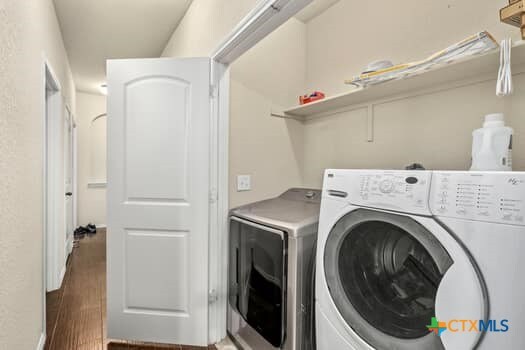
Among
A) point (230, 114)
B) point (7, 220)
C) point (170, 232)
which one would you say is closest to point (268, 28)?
point (230, 114)

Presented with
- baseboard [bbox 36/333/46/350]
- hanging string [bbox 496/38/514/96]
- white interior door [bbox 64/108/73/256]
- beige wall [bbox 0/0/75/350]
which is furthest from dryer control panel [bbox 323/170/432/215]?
white interior door [bbox 64/108/73/256]

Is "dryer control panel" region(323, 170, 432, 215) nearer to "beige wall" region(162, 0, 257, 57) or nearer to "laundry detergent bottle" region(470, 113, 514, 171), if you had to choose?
"laundry detergent bottle" region(470, 113, 514, 171)

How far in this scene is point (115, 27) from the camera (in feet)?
9.49

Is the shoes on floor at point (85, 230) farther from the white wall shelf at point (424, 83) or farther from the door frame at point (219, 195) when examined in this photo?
the white wall shelf at point (424, 83)

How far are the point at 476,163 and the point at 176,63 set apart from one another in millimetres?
1773

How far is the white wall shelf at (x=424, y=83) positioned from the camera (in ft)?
3.79

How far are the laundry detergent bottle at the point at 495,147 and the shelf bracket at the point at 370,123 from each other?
2.48 ft

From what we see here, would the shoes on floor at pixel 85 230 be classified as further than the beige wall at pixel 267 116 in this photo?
Yes

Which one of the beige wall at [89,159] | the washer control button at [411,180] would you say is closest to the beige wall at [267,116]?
the washer control button at [411,180]

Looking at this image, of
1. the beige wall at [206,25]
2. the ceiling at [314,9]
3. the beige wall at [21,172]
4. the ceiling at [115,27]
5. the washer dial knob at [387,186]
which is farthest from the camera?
the ceiling at [115,27]

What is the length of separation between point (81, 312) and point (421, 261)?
2.56 metres

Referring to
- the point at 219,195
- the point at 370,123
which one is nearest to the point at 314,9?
the point at 370,123

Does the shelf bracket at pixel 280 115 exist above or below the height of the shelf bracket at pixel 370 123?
above

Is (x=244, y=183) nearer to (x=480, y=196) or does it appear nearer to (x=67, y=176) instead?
(x=480, y=196)
